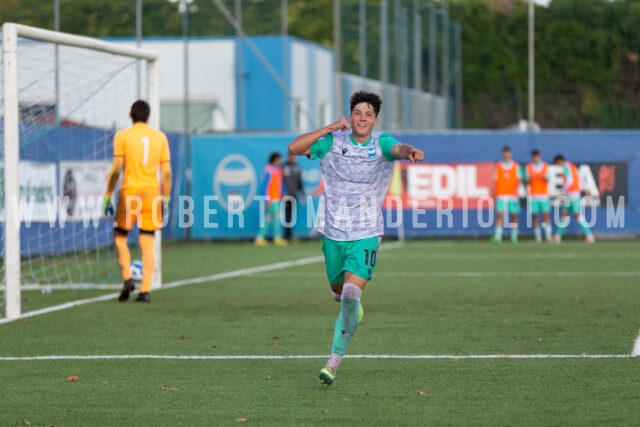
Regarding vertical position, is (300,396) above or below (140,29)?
below

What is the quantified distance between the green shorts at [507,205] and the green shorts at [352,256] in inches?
731

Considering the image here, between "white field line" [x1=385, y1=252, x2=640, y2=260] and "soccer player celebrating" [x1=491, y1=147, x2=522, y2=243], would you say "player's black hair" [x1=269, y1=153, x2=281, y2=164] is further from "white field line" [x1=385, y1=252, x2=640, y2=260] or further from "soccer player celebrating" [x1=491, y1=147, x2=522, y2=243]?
"white field line" [x1=385, y1=252, x2=640, y2=260]

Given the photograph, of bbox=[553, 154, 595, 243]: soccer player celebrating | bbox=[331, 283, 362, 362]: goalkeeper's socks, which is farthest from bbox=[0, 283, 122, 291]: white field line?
bbox=[553, 154, 595, 243]: soccer player celebrating

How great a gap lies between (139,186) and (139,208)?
274 millimetres

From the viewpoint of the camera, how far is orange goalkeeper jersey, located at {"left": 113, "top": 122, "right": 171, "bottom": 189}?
13.8m

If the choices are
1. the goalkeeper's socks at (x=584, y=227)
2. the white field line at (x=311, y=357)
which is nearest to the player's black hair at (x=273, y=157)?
the goalkeeper's socks at (x=584, y=227)

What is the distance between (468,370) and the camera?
8727mm

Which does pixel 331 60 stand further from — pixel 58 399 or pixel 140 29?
pixel 58 399

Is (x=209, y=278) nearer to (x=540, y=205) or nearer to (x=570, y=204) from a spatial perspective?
(x=540, y=205)

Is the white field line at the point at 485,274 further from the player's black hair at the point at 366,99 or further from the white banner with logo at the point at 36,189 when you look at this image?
the player's black hair at the point at 366,99

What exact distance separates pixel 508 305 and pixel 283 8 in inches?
758

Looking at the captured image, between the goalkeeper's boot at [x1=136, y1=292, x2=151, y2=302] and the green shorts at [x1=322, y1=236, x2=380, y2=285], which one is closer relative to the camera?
the green shorts at [x1=322, y1=236, x2=380, y2=285]

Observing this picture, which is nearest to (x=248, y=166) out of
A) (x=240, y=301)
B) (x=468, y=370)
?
(x=240, y=301)

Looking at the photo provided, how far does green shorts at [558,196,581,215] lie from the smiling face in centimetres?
1891
